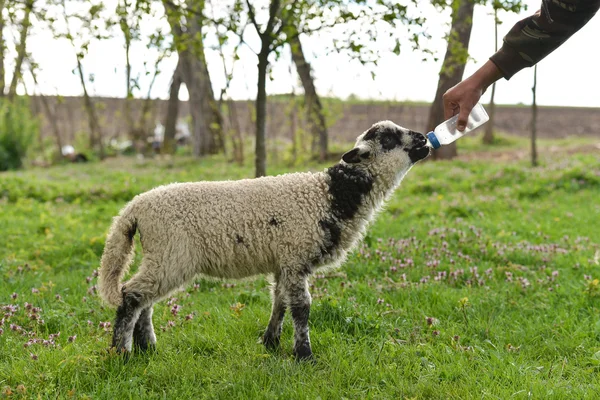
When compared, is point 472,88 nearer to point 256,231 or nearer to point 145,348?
point 256,231

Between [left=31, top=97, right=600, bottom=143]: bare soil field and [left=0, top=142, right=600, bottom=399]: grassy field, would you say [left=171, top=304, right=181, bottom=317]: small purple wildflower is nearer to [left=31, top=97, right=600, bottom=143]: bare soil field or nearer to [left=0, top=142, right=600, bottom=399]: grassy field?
[left=0, top=142, right=600, bottom=399]: grassy field

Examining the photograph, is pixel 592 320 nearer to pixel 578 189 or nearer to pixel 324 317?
pixel 324 317

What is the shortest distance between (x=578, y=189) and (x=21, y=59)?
17899 millimetres

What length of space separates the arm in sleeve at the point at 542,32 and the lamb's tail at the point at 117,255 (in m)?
2.89

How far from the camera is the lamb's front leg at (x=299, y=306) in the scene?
13.8 feet

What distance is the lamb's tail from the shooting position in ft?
13.8

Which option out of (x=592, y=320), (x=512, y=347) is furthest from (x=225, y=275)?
(x=592, y=320)

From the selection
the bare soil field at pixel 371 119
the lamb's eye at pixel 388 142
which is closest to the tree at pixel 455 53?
the lamb's eye at pixel 388 142

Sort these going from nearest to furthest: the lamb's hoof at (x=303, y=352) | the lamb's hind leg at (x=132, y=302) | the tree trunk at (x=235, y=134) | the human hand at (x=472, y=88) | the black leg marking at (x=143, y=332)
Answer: the human hand at (x=472, y=88)
the lamb's hind leg at (x=132, y=302)
the lamb's hoof at (x=303, y=352)
the black leg marking at (x=143, y=332)
the tree trunk at (x=235, y=134)

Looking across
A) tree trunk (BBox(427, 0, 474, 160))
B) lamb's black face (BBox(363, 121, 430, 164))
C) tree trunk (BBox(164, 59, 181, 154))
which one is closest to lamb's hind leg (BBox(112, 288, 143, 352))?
lamb's black face (BBox(363, 121, 430, 164))

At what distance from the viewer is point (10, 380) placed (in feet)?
12.3

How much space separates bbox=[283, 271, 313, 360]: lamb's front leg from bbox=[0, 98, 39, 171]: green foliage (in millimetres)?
19295

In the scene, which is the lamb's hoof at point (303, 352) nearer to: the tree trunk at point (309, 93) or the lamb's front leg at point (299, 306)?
the lamb's front leg at point (299, 306)

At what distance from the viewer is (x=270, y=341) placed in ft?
14.8
